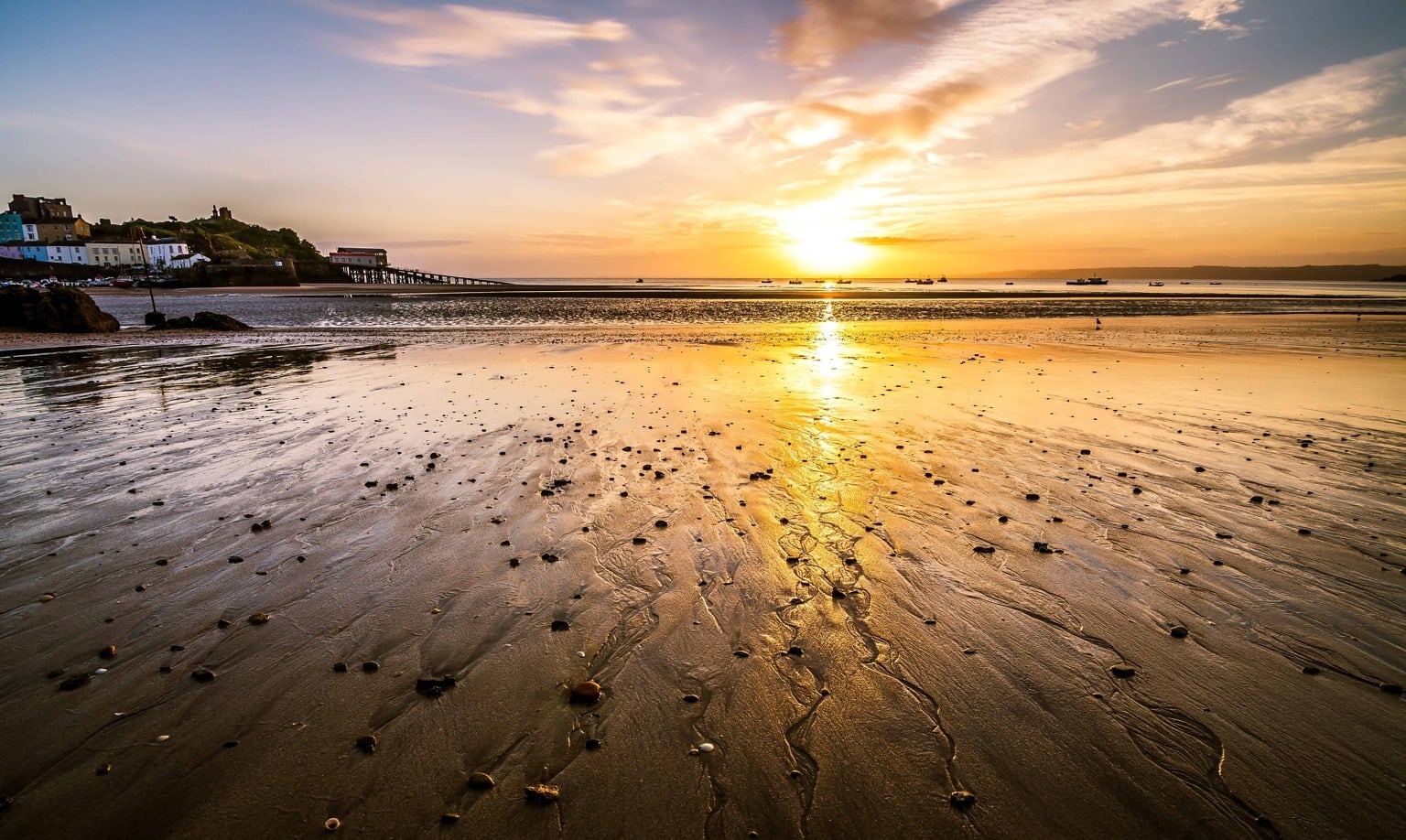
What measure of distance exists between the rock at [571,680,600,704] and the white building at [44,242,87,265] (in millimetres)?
199401

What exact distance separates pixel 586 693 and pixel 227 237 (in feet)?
710

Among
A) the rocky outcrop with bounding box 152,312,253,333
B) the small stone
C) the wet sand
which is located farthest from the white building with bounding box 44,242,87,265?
the small stone

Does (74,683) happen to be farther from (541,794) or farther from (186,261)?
(186,261)

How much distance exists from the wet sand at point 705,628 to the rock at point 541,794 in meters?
0.04

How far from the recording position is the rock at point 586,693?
433cm

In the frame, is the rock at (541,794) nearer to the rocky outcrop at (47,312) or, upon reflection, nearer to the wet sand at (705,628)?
the wet sand at (705,628)

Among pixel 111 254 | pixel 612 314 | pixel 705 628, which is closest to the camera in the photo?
pixel 705 628

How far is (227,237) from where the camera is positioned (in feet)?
545

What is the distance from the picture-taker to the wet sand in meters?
3.52

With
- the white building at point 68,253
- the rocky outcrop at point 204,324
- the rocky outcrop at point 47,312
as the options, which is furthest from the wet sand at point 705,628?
the white building at point 68,253

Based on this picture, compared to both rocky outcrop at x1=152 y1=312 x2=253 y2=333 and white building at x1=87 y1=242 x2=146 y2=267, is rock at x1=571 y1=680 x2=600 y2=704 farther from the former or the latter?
white building at x1=87 y1=242 x2=146 y2=267

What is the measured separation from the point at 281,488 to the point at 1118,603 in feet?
35.0

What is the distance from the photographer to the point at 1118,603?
5.67 m

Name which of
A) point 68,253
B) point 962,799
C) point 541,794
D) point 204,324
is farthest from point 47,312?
point 68,253
